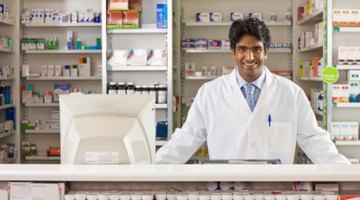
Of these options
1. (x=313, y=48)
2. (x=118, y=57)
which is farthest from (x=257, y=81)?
(x=313, y=48)

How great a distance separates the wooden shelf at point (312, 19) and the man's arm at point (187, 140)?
262cm

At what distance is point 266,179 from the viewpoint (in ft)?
5.75

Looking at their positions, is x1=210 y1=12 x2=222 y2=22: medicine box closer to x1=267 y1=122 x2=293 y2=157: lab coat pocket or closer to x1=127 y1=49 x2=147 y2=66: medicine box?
x1=127 y1=49 x2=147 y2=66: medicine box

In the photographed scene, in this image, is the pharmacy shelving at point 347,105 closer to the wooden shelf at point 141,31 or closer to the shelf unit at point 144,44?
the shelf unit at point 144,44

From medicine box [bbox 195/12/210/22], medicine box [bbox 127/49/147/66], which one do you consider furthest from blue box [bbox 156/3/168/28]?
medicine box [bbox 195/12/210/22]

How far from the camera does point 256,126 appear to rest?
121 inches

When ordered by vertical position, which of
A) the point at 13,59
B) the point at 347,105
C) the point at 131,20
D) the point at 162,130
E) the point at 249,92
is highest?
the point at 131,20

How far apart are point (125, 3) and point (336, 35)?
2.08m

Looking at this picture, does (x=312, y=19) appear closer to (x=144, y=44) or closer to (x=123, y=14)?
(x=144, y=44)

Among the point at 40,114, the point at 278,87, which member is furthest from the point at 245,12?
the point at 278,87

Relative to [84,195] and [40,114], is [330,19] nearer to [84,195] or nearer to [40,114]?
[84,195]

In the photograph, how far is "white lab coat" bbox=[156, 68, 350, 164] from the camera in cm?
306

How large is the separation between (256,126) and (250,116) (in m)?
0.07

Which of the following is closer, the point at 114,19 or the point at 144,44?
the point at 114,19
